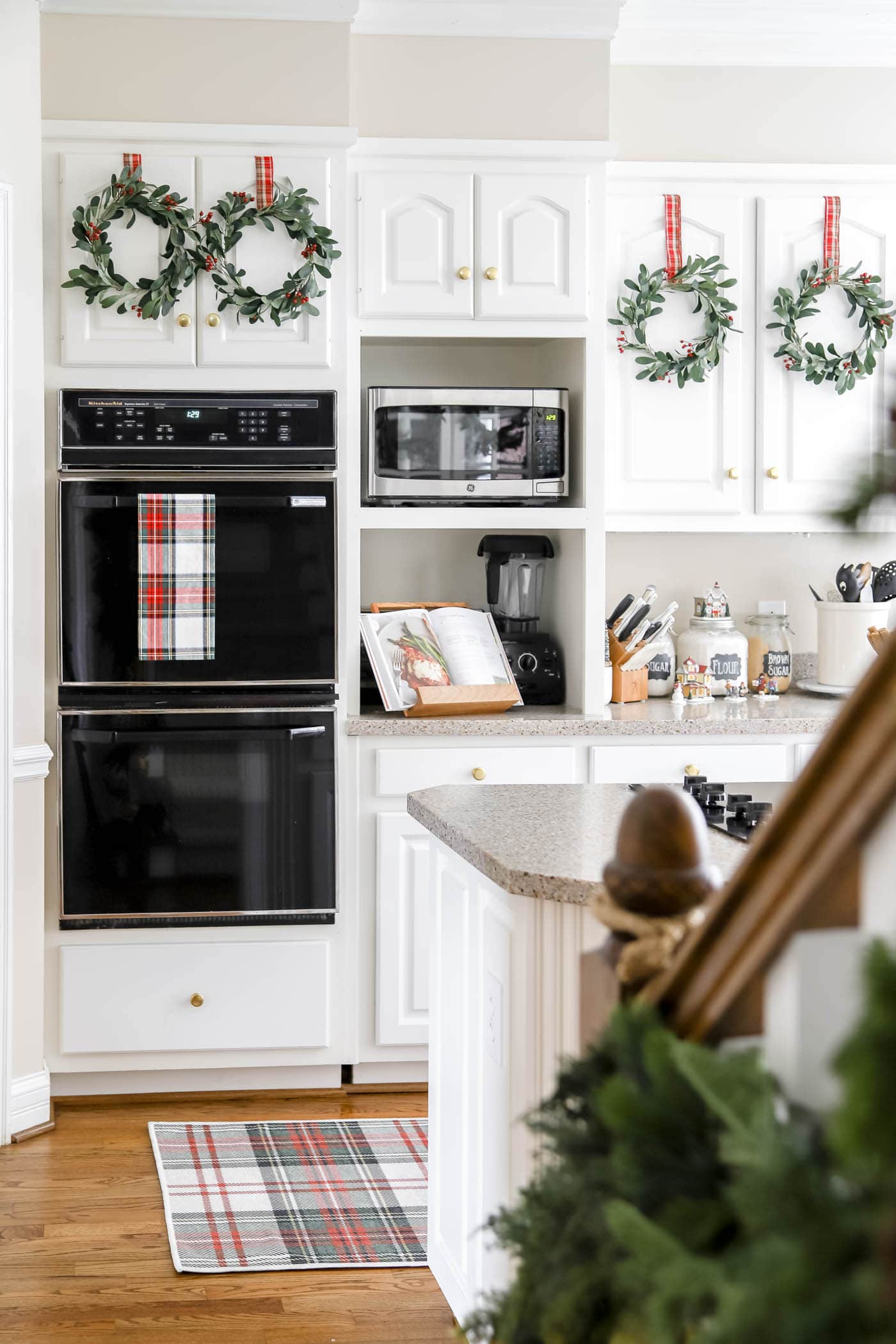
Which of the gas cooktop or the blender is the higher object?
the blender

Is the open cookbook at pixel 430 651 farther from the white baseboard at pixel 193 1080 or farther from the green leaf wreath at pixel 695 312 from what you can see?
the white baseboard at pixel 193 1080

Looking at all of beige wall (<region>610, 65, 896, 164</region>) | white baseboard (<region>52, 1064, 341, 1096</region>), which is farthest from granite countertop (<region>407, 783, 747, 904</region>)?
beige wall (<region>610, 65, 896, 164</region>)

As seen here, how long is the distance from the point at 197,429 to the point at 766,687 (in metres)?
1.77

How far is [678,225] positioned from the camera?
3.71m

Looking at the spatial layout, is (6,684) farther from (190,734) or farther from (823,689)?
(823,689)

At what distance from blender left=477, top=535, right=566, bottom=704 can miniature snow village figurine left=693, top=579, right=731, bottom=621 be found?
1.58 feet

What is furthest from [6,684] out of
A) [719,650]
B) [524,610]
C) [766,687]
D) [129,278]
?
[766,687]

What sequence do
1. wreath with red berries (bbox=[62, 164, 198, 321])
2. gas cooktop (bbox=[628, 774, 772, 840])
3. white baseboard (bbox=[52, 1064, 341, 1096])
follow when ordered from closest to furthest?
gas cooktop (bbox=[628, 774, 772, 840]) < wreath with red berries (bbox=[62, 164, 198, 321]) < white baseboard (bbox=[52, 1064, 341, 1096])

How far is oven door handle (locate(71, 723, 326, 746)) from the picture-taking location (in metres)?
3.32

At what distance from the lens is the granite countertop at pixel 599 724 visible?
344 centimetres

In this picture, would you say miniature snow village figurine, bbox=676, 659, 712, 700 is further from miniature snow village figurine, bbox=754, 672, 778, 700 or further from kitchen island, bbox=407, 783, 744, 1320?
kitchen island, bbox=407, 783, 744, 1320

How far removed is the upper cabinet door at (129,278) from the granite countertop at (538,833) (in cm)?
152

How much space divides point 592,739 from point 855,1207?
301 centimetres

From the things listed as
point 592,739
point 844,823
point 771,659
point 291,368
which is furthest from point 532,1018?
point 771,659
